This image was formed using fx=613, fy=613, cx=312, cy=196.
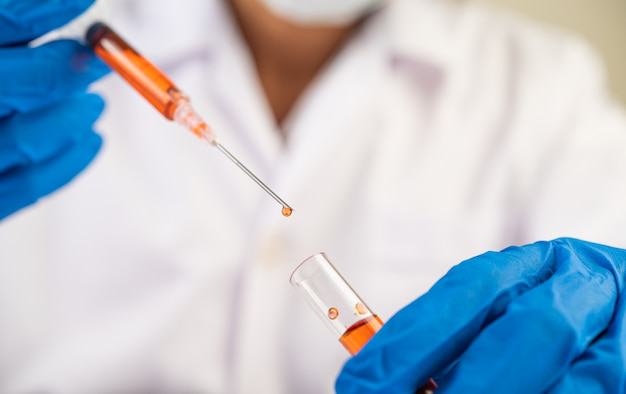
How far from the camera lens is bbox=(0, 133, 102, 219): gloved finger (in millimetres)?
735

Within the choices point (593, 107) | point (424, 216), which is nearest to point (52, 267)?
point (424, 216)

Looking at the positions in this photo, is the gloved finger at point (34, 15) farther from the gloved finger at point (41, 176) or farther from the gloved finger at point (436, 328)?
the gloved finger at point (436, 328)

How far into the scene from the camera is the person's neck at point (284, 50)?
3.63 feet

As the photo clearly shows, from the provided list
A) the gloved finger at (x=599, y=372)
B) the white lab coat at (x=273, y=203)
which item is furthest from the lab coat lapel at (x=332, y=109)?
the gloved finger at (x=599, y=372)

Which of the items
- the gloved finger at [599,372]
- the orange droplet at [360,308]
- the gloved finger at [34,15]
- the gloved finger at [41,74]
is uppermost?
the gloved finger at [34,15]

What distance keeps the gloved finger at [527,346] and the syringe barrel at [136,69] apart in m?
0.38

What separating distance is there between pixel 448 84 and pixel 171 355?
0.63m

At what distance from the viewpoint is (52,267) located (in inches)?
Answer: 36.7

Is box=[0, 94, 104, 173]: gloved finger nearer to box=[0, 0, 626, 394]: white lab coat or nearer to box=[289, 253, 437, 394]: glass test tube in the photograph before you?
box=[0, 0, 626, 394]: white lab coat

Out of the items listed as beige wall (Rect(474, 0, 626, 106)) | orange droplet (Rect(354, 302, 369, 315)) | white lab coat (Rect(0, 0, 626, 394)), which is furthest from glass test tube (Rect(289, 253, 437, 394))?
beige wall (Rect(474, 0, 626, 106))

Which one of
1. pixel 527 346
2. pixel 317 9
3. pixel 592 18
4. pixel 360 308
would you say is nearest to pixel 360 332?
pixel 360 308

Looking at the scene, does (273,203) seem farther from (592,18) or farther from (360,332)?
(592,18)

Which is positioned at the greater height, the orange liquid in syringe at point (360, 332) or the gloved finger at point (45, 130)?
the gloved finger at point (45, 130)

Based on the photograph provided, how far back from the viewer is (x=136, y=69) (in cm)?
67
